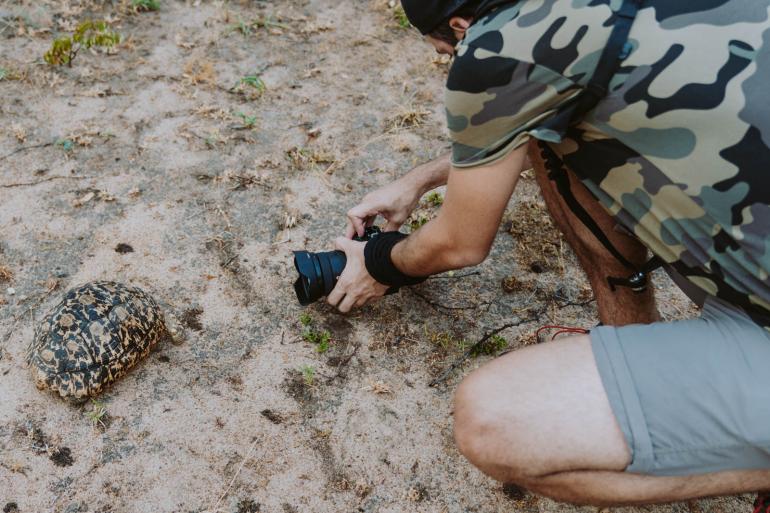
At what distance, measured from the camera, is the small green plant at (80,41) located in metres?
4.39

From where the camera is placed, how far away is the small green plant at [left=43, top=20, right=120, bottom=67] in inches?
173

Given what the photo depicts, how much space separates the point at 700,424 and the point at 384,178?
2.28m

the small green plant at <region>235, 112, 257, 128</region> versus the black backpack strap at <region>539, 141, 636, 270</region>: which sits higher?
the black backpack strap at <region>539, 141, 636, 270</region>

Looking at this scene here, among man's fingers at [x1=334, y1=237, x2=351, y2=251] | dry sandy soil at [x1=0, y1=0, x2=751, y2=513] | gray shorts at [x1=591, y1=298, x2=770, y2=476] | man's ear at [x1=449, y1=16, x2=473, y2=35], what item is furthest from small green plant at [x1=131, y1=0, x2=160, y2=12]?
gray shorts at [x1=591, y1=298, x2=770, y2=476]

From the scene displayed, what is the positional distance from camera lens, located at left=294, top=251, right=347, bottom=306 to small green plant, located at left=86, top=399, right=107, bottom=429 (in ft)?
2.75

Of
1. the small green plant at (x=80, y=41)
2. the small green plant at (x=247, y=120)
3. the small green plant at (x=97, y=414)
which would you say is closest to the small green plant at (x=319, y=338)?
the small green plant at (x=97, y=414)

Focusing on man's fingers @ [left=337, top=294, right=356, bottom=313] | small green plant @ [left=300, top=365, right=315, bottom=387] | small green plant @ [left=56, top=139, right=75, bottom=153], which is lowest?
small green plant @ [left=56, top=139, right=75, bottom=153]

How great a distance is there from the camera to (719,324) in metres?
1.99

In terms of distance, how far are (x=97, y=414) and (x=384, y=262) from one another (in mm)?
1181

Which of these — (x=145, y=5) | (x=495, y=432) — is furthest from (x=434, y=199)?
(x=145, y=5)

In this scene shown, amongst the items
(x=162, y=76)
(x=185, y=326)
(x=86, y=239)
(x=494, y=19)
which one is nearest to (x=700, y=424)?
(x=494, y=19)

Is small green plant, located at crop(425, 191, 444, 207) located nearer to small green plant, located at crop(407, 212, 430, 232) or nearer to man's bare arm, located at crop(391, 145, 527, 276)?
small green plant, located at crop(407, 212, 430, 232)

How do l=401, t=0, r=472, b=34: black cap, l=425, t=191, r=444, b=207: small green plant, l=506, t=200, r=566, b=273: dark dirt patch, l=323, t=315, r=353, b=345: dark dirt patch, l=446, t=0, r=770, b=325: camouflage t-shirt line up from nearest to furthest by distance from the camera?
l=446, t=0, r=770, b=325: camouflage t-shirt
l=401, t=0, r=472, b=34: black cap
l=323, t=315, r=353, b=345: dark dirt patch
l=506, t=200, r=566, b=273: dark dirt patch
l=425, t=191, r=444, b=207: small green plant

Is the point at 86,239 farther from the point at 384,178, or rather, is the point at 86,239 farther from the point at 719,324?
the point at 719,324
